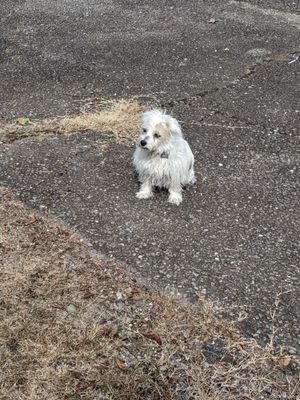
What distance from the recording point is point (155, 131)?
507 cm

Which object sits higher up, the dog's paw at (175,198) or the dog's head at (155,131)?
A: the dog's head at (155,131)

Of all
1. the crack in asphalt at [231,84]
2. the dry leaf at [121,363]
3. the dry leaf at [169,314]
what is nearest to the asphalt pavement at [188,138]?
the crack in asphalt at [231,84]

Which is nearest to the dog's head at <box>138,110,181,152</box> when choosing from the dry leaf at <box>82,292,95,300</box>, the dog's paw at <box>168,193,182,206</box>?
the dog's paw at <box>168,193,182,206</box>

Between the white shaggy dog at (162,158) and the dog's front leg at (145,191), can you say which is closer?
the white shaggy dog at (162,158)

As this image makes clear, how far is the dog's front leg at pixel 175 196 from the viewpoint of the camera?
5.39 meters

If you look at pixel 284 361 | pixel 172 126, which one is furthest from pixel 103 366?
pixel 172 126

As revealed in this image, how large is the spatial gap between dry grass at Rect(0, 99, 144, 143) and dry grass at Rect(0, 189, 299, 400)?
7.66 feet

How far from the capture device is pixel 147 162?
17.5ft

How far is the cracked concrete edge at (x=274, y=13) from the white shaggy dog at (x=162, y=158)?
6.22 metres

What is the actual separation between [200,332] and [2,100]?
4778mm

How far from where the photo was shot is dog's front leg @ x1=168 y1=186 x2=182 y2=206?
212 inches

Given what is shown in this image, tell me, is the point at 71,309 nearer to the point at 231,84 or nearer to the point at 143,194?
the point at 143,194

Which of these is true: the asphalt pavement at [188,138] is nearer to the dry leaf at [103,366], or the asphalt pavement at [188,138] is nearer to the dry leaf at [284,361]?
the dry leaf at [284,361]

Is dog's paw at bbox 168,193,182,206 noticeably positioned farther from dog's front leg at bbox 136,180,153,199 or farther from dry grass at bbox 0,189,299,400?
dry grass at bbox 0,189,299,400
